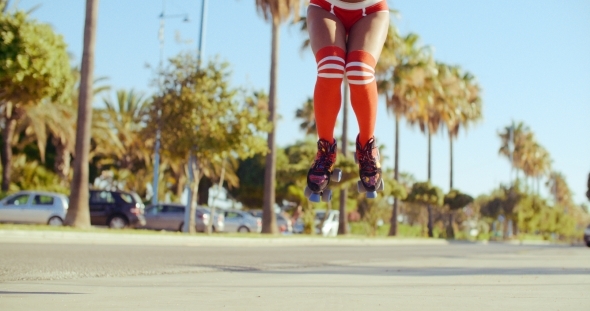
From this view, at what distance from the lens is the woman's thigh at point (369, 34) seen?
Answer: 4.85 meters

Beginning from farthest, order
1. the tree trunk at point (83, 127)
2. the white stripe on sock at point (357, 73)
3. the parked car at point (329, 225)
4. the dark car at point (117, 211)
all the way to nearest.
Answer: the parked car at point (329, 225) → the dark car at point (117, 211) → the tree trunk at point (83, 127) → the white stripe on sock at point (357, 73)

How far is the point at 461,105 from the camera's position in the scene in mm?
56500

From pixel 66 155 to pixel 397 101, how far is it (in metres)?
19.8

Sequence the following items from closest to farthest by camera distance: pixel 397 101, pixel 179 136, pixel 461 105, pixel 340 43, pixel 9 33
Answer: pixel 340 43, pixel 9 33, pixel 179 136, pixel 397 101, pixel 461 105

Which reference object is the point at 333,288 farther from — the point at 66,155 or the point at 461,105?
the point at 461,105

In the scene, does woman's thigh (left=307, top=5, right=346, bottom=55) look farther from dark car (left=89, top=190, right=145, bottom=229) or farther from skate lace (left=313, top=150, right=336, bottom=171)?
dark car (left=89, top=190, right=145, bottom=229)

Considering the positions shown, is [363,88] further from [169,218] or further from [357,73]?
[169,218]

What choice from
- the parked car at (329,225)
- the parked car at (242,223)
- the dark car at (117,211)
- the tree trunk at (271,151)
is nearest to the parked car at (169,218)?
the dark car at (117,211)

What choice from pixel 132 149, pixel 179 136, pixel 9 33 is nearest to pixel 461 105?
pixel 132 149

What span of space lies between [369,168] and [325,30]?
1.07 meters

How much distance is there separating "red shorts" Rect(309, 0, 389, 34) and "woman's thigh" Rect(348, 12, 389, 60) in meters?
0.04

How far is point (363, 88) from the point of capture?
4.89 meters

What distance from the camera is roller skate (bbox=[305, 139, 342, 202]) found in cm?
535

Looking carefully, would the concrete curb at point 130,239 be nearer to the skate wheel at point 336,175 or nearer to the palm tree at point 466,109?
the skate wheel at point 336,175
